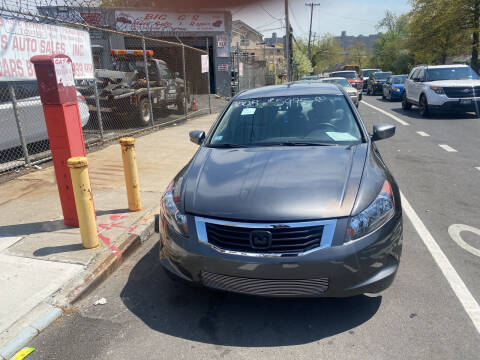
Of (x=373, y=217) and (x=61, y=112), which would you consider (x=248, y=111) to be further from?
(x=373, y=217)

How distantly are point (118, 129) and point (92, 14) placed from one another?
51.2 ft

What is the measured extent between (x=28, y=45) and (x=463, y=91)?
12.6 meters

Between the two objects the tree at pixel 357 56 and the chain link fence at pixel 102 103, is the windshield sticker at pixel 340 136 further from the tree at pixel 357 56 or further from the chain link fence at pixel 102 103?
the tree at pixel 357 56

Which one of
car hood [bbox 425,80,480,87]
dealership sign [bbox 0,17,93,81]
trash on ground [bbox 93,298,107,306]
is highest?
dealership sign [bbox 0,17,93,81]

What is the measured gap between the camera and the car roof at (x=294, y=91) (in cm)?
459

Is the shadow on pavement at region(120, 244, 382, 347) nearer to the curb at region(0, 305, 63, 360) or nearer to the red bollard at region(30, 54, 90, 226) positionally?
the curb at region(0, 305, 63, 360)

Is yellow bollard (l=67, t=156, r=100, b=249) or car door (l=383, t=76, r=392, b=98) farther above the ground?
yellow bollard (l=67, t=156, r=100, b=249)

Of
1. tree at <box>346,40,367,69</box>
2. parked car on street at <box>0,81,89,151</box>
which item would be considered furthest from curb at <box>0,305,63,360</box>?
tree at <box>346,40,367,69</box>

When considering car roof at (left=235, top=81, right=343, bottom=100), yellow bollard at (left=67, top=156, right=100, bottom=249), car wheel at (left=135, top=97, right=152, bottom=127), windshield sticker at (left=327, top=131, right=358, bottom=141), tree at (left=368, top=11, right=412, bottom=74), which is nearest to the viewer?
yellow bollard at (left=67, top=156, right=100, bottom=249)

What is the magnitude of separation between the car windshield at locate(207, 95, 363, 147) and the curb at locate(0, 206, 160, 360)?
131 cm

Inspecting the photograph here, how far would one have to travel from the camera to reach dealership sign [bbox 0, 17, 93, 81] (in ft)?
20.6

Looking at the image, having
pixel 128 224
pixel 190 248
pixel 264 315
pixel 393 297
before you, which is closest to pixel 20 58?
pixel 128 224

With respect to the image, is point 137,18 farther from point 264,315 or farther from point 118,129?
point 264,315

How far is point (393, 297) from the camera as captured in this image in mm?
3145
